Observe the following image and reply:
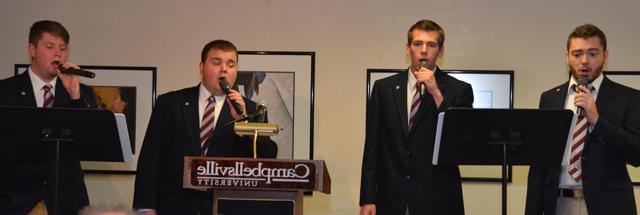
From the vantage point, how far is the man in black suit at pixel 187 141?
466cm

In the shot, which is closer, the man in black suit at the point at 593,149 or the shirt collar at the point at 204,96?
the man in black suit at the point at 593,149

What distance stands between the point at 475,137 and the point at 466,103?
2.10 ft

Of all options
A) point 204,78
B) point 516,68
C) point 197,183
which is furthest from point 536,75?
point 197,183

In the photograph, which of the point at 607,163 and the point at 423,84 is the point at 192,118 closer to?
the point at 423,84

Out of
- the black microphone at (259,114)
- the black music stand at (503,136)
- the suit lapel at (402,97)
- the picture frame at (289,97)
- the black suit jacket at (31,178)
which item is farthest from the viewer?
the picture frame at (289,97)

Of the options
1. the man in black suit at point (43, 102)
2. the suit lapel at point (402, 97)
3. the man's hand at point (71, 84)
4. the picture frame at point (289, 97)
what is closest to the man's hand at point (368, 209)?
the suit lapel at point (402, 97)

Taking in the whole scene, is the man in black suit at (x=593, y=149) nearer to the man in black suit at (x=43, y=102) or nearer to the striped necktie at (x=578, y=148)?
the striped necktie at (x=578, y=148)

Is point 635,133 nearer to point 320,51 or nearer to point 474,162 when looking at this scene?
point 474,162

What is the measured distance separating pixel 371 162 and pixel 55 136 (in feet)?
5.38

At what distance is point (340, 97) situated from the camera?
5754 millimetres

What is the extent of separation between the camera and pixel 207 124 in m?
4.87

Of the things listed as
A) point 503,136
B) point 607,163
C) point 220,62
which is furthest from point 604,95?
point 220,62

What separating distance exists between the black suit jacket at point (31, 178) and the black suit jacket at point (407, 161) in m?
1.56

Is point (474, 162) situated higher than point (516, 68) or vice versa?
point (516, 68)
